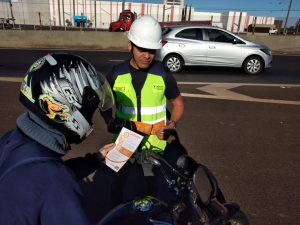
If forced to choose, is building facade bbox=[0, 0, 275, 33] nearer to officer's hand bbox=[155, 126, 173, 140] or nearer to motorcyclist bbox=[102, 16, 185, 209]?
motorcyclist bbox=[102, 16, 185, 209]

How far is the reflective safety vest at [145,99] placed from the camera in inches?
101

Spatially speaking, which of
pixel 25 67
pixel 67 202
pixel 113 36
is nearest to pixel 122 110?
pixel 67 202

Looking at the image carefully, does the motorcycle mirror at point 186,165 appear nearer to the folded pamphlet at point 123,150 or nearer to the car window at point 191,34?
the folded pamphlet at point 123,150

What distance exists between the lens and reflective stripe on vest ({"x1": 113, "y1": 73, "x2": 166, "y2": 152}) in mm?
2572

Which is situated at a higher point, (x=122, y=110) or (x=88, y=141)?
(x=122, y=110)

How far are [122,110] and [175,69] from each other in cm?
837

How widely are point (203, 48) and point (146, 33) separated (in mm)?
8448

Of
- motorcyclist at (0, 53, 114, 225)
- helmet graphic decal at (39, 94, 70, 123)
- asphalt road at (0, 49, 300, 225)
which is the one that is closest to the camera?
motorcyclist at (0, 53, 114, 225)

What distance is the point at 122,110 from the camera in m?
2.66

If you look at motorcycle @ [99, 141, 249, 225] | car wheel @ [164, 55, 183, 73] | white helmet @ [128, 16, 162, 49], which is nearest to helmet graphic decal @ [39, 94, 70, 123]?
motorcycle @ [99, 141, 249, 225]

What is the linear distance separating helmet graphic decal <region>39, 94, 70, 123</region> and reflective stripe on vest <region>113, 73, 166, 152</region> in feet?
4.10

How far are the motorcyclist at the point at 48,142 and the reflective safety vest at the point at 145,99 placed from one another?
3.05 feet

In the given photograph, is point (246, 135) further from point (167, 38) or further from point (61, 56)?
point (167, 38)

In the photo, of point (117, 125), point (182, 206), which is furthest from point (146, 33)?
point (182, 206)
